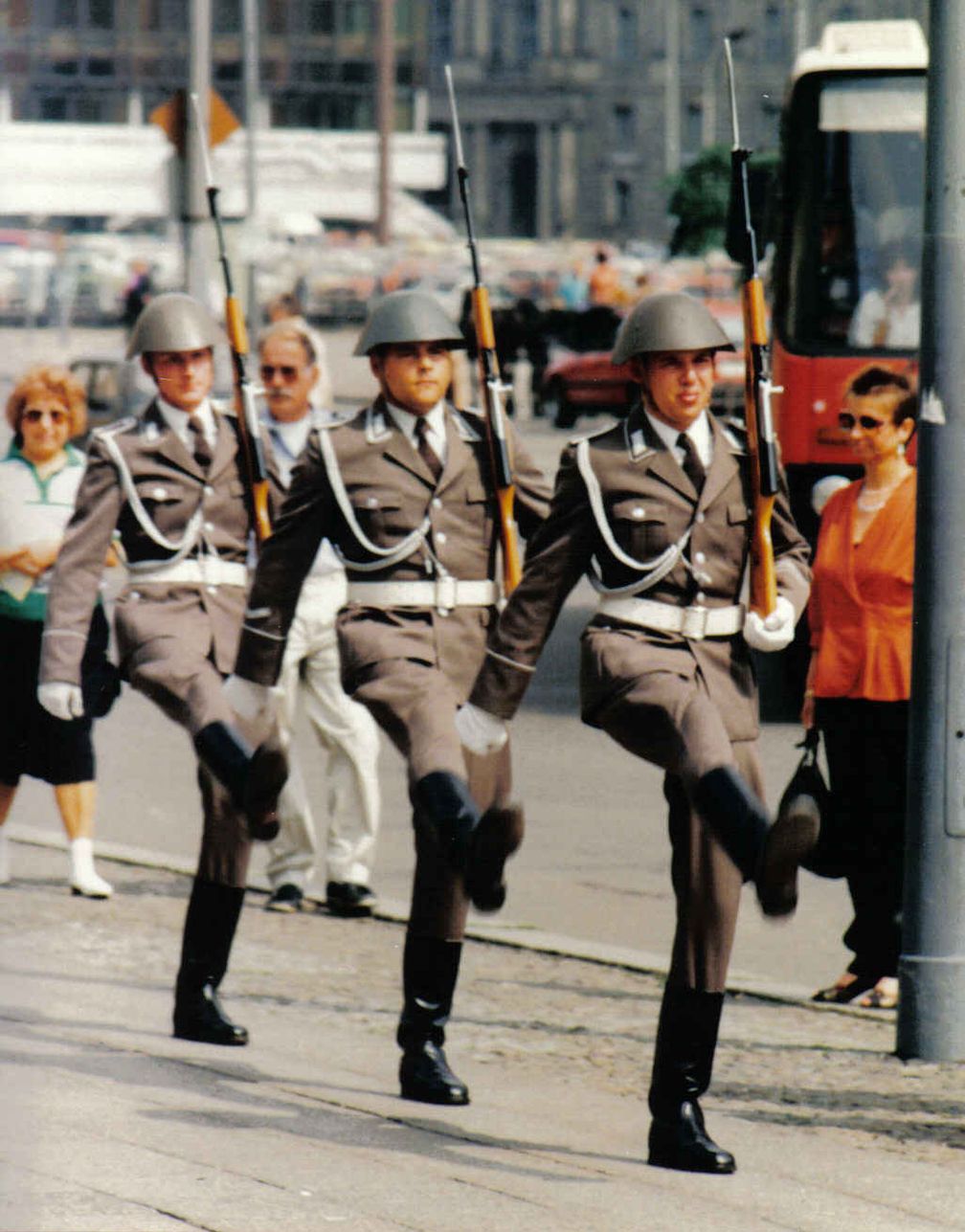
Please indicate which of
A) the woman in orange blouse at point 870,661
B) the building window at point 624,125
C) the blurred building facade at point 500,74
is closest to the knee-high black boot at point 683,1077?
the woman in orange blouse at point 870,661

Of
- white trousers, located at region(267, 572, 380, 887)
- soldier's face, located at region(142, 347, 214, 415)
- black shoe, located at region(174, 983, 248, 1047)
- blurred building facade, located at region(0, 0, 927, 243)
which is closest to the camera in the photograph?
black shoe, located at region(174, 983, 248, 1047)

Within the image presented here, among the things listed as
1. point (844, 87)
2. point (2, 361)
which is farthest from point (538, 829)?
point (2, 361)

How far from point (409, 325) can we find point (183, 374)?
968 millimetres

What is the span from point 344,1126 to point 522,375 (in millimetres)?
33930

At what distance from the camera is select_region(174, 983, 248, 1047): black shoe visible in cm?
684

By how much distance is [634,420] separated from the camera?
6035 mm

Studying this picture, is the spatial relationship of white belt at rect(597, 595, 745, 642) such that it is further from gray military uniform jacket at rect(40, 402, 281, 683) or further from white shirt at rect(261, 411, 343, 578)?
white shirt at rect(261, 411, 343, 578)

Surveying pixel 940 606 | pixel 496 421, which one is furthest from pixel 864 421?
pixel 496 421

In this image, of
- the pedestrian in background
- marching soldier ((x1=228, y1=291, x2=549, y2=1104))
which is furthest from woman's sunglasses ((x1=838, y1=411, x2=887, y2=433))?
the pedestrian in background

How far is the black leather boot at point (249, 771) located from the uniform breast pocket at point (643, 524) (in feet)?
3.46

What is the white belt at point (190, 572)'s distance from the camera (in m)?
7.20

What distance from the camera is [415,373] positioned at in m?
Answer: 6.59

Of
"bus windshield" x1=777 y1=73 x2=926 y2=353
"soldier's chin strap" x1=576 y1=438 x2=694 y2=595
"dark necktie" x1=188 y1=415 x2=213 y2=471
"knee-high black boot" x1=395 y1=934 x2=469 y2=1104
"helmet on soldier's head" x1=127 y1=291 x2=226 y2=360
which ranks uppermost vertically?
"bus windshield" x1=777 y1=73 x2=926 y2=353

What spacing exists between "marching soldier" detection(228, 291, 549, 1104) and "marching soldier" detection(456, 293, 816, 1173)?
313mm
